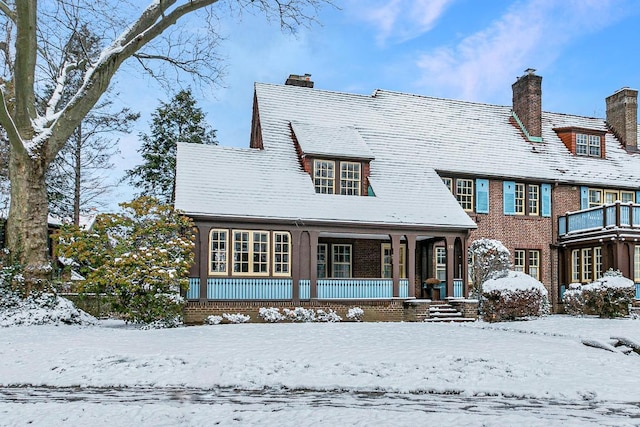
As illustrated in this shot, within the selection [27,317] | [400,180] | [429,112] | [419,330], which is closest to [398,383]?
[419,330]

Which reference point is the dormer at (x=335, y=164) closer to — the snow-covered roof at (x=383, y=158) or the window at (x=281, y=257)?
the snow-covered roof at (x=383, y=158)

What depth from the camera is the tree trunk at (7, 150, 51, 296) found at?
52.3ft

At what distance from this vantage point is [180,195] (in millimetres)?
18578

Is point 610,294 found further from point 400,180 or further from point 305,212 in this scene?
point 305,212

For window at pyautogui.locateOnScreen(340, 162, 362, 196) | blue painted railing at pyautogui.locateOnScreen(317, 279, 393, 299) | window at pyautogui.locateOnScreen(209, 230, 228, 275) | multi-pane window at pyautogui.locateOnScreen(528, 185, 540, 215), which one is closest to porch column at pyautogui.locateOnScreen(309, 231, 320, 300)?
blue painted railing at pyautogui.locateOnScreen(317, 279, 393, 299)

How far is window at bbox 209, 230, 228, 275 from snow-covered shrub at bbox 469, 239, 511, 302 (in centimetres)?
908

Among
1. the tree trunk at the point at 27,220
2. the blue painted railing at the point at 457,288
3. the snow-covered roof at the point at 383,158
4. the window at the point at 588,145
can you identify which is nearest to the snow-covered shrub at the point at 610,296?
the blue painted railing at the point at 457,288

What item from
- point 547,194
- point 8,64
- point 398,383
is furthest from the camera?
point 547,194

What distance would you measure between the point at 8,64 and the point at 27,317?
7.40 meters

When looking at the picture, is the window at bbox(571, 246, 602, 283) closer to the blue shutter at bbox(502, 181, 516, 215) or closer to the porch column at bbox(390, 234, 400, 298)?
the blue shutter at bbox(502, 181, 516, 215)

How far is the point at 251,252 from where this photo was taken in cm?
1914

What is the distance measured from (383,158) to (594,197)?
9.26 meters

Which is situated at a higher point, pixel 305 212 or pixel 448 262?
pixel 305 212

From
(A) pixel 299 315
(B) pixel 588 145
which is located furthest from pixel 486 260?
(B) pixel 588 145
